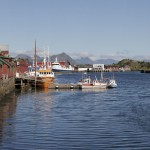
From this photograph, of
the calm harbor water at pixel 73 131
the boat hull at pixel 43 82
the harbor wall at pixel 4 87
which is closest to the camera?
the calm harbor water at pixel 73 131

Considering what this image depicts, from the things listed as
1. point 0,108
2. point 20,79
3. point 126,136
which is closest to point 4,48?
point 20,79

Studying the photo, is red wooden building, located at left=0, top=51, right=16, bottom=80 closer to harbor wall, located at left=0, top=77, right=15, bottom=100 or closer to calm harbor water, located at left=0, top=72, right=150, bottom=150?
harbor wall, located at left=0, top=77, right=15, bottom=100

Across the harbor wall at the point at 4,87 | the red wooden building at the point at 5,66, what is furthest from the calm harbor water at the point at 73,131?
the red wooden building at the point at 5,66

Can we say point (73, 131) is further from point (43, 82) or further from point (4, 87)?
point (43, 82)

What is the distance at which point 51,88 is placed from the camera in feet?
320

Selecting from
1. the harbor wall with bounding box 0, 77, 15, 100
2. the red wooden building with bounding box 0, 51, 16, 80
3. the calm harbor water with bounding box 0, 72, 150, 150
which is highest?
the red wooden building with bounding box 0, 51, 16, 80

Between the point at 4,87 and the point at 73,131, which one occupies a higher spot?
the point at 4,87

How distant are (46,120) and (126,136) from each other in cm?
1118

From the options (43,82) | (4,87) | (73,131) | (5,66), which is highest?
(5,66)

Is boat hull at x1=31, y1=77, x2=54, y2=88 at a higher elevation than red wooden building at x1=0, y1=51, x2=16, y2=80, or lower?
lower

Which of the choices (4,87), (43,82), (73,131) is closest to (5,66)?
(4,87)

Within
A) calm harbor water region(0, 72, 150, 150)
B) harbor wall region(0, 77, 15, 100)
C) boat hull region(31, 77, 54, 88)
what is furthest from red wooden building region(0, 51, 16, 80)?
calm harbor water region(0, 72, 150, 150)

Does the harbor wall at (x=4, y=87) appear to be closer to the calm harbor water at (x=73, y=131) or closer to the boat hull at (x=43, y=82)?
the calm harbor water at (x=73, y=131)

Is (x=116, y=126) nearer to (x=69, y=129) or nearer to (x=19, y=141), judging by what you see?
(x=69, y=129)
